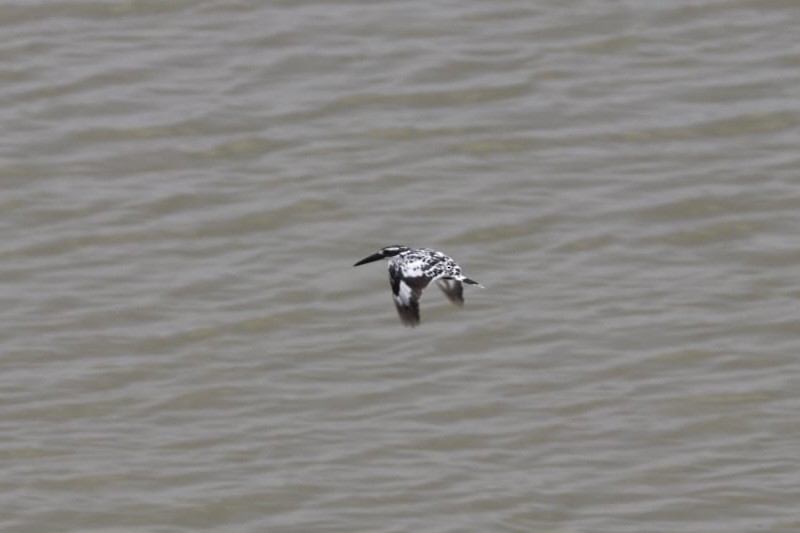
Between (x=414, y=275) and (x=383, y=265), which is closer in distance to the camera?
(x=414, y=275)

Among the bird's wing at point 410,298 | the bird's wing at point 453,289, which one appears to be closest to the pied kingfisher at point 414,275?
the bird's wing at point 410,298

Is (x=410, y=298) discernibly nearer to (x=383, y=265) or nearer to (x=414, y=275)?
(x=414, y=275)

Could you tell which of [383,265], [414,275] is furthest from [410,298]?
[383,265]

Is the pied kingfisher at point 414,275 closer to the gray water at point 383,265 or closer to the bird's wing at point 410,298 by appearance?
the bird's wing at point 410,298

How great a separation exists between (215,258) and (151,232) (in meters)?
0.62

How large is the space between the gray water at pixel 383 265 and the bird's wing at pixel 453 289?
0.97m

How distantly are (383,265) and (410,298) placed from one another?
3.61 metres

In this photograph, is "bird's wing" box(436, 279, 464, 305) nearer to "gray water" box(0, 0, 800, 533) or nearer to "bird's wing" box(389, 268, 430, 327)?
"bird's wing" box(389, 268, 430, 327)

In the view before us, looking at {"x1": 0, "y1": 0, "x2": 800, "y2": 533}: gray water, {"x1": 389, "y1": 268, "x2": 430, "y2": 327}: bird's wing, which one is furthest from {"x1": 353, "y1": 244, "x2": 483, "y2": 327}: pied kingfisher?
{"x1": 0, "y1": 0, "x2": 800, "y2": 533}: gray water

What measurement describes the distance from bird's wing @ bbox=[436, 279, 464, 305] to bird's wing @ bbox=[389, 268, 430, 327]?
477 millimetres

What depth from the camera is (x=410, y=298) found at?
10836mm

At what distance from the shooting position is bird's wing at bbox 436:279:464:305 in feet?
37.6

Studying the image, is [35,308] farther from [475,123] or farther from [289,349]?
[475,123]

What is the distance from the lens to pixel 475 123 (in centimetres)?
1578
